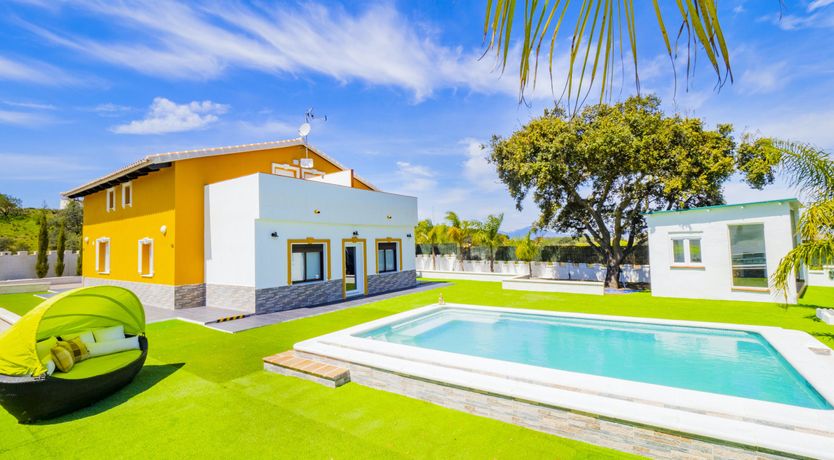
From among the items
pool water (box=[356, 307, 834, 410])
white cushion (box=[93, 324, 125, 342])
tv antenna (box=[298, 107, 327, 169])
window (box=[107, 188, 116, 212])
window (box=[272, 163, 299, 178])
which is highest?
tv antenna (box=[298, 107, 327, 169])

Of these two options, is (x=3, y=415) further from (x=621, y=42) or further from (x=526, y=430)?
(x=621, y=42)

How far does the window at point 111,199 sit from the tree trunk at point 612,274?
2661cm

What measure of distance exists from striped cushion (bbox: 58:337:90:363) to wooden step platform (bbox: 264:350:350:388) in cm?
320

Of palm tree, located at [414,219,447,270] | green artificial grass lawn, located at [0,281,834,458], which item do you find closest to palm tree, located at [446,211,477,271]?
palm tree, located at [414,219,447,270]

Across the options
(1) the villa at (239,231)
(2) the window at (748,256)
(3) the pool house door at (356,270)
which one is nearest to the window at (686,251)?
(2) the window at (748,256)

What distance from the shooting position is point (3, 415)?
610cm

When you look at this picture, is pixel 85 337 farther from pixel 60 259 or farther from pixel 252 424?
pixel 60 259

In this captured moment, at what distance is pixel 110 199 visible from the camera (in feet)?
62.8

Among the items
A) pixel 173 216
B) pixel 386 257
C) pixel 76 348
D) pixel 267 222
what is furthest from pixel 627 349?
pixel 173 216

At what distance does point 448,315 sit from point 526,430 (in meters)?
8.03

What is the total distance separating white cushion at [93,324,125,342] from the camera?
734cm

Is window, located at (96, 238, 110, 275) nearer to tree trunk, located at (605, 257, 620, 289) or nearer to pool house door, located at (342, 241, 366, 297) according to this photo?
pool house door, located at (342, 241, 366, 297)

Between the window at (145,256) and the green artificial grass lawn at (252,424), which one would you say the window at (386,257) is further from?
the green artificial grass lawn at (252,424)

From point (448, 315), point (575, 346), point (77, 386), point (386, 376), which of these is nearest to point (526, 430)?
point (386, 376)
